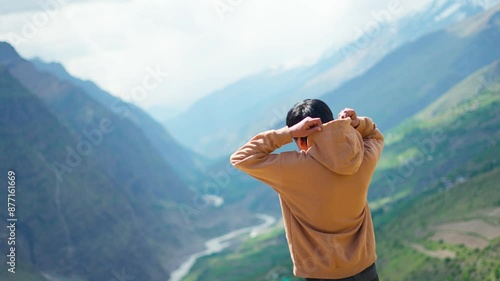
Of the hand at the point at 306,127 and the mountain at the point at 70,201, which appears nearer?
the hand at the point at 306,127

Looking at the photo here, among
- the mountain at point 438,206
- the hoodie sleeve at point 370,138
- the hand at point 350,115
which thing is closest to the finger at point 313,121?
the hand at point 350,115

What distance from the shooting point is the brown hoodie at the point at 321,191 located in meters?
5.70

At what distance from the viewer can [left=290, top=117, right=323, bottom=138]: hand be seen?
18.4 ft

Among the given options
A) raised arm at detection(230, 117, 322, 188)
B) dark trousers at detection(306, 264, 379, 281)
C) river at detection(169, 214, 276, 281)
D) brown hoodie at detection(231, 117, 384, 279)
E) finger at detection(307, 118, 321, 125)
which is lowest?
river at detection(169, 214, 276, 281)

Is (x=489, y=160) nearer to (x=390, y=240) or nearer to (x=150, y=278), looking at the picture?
(x=390, y=240)

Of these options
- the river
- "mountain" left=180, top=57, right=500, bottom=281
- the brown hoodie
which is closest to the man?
the brown hoodie

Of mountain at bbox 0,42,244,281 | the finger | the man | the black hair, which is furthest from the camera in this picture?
mountain at bbox 0,42,244,281

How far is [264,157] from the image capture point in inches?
229

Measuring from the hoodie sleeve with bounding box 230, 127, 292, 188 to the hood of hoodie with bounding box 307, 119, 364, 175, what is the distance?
0.26 m

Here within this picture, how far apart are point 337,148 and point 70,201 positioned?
101294 millimetres

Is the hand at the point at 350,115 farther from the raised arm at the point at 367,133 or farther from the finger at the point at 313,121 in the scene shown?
the finger at the point at 313,121

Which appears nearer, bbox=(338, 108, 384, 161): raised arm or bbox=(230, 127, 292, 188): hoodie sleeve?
bbox=(230, 127, 292, 188): hoodie sleeve

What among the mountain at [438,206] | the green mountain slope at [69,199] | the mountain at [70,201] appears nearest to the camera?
the mountain at [438,206]

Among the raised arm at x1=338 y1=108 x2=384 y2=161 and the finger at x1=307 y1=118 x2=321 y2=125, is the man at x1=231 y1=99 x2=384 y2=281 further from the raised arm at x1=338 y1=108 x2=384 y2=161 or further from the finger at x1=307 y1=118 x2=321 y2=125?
the raised arm at x1=338 y1=108 x2=384 y2=161
